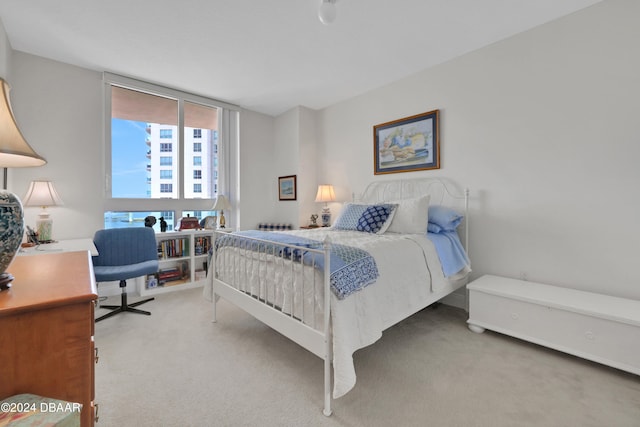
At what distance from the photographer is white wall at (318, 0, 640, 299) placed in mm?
2064

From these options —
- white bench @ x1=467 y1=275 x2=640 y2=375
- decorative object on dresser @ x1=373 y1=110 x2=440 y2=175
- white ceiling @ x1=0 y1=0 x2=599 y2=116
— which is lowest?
white bench @ x1=467 y1=275 x2=640 y2=375

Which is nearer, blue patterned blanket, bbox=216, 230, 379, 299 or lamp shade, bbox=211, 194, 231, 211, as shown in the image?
blue patterned blanket, bbox=216, 230, 379, 299

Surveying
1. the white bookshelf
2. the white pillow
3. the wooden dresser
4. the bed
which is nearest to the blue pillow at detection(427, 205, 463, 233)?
the bed

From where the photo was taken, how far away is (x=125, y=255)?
2.95m

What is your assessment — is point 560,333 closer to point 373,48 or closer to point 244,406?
point 244,406

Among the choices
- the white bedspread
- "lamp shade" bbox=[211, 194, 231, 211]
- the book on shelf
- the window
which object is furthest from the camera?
"lamp shade" bbox=[211, 194, 231, 211]

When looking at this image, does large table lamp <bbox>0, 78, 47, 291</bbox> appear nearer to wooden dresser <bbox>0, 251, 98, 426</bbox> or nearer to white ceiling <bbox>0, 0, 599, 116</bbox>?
wooden dresser <bbox>0, 251, 98, 426</bbox>

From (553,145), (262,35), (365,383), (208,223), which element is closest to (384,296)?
(365,383)

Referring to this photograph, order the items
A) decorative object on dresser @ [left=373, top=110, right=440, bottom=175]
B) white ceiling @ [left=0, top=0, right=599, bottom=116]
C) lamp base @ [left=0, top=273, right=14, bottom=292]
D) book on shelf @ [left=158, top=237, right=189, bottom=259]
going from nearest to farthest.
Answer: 1. lamp base @ [left=0, top=273, right=14, bottom=292]
2. white ceiling @ [left=0, top=0, right=599, bottom=116]
3. decorative object on dresser @ [left=373, top=110, right=440, bottom=175]
4. book on shelf @ [left=158, top=237, right=189, bottom=259]

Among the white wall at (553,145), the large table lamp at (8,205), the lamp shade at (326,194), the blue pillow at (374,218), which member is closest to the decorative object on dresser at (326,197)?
the lamp shade at (326,194)

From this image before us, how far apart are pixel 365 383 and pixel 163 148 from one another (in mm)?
3801

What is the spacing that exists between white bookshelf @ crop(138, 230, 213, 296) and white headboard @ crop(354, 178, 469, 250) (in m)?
2.38

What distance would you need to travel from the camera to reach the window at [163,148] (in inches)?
134

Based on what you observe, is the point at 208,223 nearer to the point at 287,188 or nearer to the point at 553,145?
the point at 287,188
